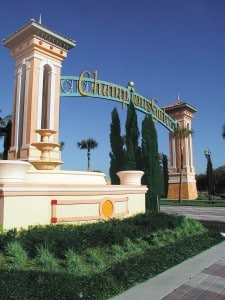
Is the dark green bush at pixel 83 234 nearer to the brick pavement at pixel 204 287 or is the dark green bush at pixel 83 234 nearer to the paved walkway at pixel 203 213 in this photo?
the brick pavement at pixel 204 287

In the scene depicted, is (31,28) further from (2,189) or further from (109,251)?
(109,251)

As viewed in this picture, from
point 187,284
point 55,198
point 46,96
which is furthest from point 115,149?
point 187,284

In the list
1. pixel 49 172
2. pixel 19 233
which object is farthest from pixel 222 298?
pixel 49 172

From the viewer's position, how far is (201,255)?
8.90 meters

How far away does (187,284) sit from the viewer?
6242mm

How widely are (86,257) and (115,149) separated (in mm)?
12244

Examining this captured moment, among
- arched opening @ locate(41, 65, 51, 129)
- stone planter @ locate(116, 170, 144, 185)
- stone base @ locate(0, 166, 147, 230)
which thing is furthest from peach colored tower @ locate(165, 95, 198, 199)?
stone base @ locate(0, 166, 147, 230)

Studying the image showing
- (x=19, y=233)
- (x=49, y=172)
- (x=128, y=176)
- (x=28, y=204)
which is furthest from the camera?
(x=128, y=176)

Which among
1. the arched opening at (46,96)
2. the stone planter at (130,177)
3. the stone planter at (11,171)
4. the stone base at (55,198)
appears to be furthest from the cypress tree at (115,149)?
the stone planter at (11,171)

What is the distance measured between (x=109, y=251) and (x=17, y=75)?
16220mm

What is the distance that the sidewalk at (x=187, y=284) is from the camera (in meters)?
5.52

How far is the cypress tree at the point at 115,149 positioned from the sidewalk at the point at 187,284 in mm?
10413

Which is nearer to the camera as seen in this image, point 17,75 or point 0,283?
point 0,283

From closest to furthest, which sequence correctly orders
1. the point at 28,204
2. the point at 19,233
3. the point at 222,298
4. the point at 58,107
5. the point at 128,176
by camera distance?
1. the point at 222,298
2. the point at 19,233
3. the point at 28,204
4. the point at 128,176
5. the point at 58,107
